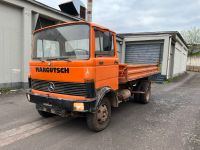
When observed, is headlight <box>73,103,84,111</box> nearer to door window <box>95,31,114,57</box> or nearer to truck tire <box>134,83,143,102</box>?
door window <box>95,31,114,57</box>

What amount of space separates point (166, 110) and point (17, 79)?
675 cm

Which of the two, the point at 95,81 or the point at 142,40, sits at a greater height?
the point at 142,40

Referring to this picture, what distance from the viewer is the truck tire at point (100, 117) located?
157 inches

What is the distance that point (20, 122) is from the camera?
4676 millimetres

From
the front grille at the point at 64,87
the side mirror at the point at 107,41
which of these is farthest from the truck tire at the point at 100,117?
the side mirror at the point at 107,41

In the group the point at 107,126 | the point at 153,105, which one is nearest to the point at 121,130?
the point at 107,126

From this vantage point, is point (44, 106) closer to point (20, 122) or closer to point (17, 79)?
point (20, 122)

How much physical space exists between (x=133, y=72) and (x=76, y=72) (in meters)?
2.55

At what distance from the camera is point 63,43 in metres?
4.03

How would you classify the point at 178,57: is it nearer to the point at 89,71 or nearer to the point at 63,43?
the point at 63,43

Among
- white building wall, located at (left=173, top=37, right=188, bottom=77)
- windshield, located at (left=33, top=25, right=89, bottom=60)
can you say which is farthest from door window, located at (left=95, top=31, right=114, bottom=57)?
white building wall, located at (left=173, top=37, right=188, bottom=77)

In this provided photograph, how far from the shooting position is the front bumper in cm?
365

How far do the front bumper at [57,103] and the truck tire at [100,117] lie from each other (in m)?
0.34

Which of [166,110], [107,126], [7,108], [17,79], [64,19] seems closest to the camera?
[107,126]
